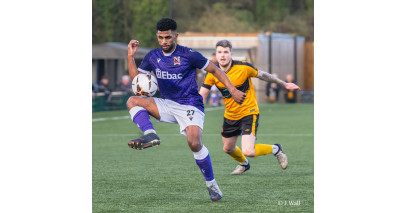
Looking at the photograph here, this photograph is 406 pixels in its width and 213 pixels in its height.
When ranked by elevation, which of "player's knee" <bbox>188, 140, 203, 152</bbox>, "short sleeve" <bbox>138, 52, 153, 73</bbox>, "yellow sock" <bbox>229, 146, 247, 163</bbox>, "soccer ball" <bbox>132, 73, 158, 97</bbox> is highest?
"short sleeve" <bbox>138, 52, 153, 73</bbox>

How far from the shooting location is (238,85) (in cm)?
1117

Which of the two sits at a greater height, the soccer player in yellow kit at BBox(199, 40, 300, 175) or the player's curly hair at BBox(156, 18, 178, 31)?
the player's curly hair at BBox(156, 18, 178, 31)

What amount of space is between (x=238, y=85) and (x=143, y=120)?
8.37ft

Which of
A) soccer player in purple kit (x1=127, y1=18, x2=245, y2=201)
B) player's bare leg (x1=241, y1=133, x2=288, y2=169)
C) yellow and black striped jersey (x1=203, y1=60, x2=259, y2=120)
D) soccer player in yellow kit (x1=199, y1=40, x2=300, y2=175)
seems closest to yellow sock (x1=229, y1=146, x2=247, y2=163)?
soccer player in yellow kit (x1=199, y1=40, x2=300, y2=175)

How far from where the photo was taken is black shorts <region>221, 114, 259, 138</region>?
11242mm

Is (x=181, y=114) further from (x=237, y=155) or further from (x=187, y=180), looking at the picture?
(x=237, y=155)

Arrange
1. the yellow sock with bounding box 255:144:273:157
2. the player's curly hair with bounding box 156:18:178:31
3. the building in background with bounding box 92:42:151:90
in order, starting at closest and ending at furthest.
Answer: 1. the player's curly hair with bounding box 156:18:178:31
2. the yellow sock with bounding box 255:144:273:157
3. the building in background with bounding box 92:42:151:90

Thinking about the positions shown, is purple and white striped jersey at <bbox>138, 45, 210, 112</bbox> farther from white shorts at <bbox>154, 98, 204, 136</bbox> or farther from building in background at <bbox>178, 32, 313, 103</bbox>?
building in background at <bbox>178, 32, 313, 103</bbox>

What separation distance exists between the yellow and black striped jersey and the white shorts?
194 cm

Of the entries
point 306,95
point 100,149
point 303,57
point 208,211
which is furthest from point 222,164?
point 303,57

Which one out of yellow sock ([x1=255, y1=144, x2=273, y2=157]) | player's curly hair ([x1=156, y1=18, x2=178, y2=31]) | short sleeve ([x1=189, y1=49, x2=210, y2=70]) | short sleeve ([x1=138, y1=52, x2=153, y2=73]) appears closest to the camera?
player's curly hair ([x1=156, y1=18, x2=178, y2=31])

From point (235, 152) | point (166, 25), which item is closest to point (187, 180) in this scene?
point (235, 152)

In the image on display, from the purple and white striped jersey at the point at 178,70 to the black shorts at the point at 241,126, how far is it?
6.59 ft
